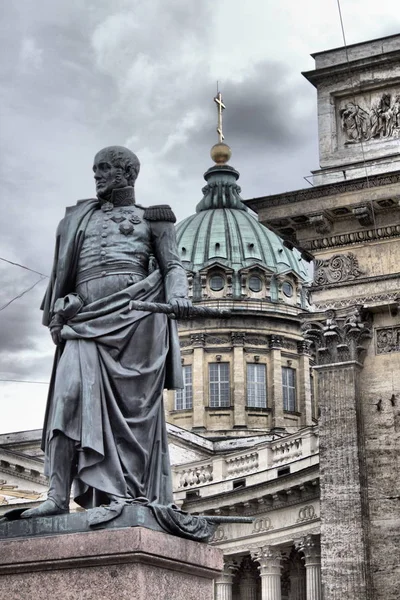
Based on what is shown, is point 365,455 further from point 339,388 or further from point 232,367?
point 232,367

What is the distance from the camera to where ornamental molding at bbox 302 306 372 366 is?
2655cm

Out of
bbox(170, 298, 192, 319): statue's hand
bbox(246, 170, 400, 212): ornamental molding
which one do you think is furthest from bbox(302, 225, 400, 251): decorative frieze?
bbox(170, 298, 192, 319): statue's hand

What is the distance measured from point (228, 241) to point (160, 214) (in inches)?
2900

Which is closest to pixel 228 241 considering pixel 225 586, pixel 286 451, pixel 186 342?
pixel 186 342

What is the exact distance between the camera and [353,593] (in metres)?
24.6

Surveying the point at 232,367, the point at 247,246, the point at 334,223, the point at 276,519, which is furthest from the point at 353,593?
the point at 247,246

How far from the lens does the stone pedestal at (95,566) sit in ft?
26.6

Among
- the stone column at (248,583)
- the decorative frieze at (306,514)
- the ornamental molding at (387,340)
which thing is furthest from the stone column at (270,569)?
the ornamental molding at (387,340)

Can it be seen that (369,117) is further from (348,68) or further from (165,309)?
(165,309)

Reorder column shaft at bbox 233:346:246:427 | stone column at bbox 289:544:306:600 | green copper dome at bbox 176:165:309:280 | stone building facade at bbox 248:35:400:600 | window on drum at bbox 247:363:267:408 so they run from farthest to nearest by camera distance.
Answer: green copper dome at bbox 176:165:309:280 < window on drum at bbox 247:363:267:408 < column shaft at bbox 233:346:246:427 < stone column at bbox 289:544:306:600 < stone building facade at bbox 248:35:400:600

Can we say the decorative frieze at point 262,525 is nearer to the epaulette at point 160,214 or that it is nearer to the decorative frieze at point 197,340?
the decorative frieze at point 197,340

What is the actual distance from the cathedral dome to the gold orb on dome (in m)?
1.97

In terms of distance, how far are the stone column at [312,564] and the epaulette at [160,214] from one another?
119 feet

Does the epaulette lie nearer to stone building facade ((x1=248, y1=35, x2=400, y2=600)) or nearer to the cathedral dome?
stone building facade ((x1=248, y1=35, x2=400, y2=600))
